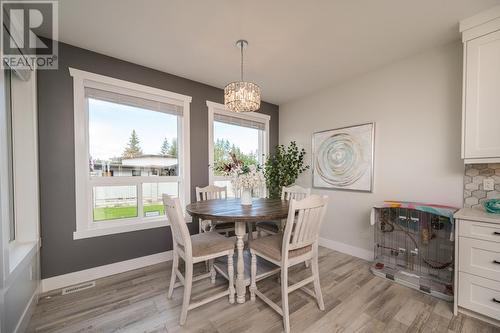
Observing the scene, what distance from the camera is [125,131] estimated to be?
260 centimetres

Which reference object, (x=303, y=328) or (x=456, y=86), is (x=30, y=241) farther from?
(x=456, y=86)

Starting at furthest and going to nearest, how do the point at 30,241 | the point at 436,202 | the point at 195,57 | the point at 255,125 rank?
1. the point at 255,125
2. the point at 195,57
3. the point at 436,202
4. the point at 30,241

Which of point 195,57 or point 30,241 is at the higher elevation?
point 195,57

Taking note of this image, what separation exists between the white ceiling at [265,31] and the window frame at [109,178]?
0.34 m

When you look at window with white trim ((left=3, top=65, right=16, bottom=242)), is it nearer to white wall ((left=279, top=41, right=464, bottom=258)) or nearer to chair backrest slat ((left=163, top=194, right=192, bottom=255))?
chair backrest slat ((left=163, top=194, right=192, bottom=255))

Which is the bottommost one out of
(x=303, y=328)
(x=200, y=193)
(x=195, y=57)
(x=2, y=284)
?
(x=303, y=328)

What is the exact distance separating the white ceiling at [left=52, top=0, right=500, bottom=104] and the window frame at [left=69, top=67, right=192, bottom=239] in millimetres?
344

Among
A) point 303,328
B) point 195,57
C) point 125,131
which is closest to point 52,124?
point 125,131

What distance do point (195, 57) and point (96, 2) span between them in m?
0.99

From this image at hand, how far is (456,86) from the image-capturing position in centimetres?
211

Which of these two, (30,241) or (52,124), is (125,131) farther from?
(30,241)

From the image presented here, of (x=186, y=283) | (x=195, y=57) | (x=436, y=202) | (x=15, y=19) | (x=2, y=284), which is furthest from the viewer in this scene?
(x=195, y=57)

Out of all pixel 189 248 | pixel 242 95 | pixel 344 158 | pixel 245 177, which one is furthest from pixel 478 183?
pixel 189 248

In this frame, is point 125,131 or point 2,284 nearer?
point 2,284
